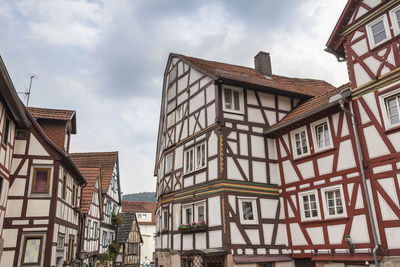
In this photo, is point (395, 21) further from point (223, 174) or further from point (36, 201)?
point (36, 201)

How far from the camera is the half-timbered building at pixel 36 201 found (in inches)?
579

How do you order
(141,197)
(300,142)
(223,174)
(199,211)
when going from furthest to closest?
(141,197) < (199,211) < (300,142) < (223,174)

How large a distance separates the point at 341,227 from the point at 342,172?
7.31 feet

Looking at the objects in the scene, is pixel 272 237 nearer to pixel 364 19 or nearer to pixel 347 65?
pixel 347 65

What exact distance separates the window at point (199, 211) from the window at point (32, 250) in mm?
7195

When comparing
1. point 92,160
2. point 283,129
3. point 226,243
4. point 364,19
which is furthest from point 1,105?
point 92,160

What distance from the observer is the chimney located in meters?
23.3

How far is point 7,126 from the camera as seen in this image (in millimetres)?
14516

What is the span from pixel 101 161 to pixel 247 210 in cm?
2132

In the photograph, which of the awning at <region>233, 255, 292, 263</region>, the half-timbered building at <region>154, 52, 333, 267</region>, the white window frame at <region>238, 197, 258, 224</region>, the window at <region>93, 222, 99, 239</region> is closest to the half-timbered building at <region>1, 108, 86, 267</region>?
the half-timbered building at <region>154, 52, 333, 267</region>

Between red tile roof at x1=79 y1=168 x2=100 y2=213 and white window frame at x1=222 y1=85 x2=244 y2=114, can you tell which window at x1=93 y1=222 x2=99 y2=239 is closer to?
red tile roof at x1=79 y1=168 x2=100 y2=213

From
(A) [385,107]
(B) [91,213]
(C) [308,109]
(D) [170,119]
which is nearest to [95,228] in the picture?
(B) [91,213]

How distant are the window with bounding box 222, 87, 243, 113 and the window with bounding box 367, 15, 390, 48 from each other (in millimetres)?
6620

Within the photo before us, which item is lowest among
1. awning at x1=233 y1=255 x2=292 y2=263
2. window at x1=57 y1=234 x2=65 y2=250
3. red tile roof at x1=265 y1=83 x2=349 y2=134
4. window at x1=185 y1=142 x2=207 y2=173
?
awning at x1=233 y1=255 x2=292 y2=263
